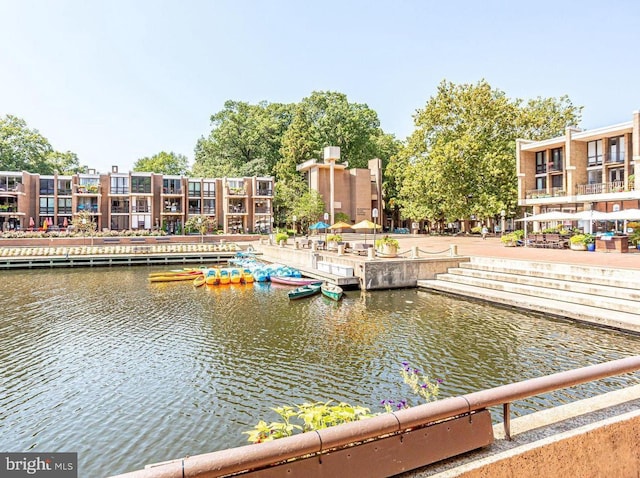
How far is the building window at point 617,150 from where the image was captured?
3278 centimetres

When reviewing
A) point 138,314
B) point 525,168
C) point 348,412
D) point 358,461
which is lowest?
point 138,314

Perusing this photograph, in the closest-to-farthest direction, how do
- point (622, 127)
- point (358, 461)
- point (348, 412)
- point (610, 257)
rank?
point (358, 461), point (348, 412), point (610, 257), point (622, 127)

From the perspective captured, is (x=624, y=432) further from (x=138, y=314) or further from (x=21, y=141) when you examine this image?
(x=21, y=141)

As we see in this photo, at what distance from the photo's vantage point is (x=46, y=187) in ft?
173

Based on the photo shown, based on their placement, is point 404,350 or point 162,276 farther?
point 162,276

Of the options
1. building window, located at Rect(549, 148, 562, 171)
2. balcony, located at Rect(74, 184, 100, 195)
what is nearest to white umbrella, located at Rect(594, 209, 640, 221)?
building window, located at Rect(549, 148, 562, 171)

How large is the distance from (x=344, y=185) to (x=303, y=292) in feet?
133

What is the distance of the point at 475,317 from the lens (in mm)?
15156

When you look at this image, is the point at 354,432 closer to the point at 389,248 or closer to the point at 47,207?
the point at 389,248

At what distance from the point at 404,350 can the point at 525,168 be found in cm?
3418

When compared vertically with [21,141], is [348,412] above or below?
below

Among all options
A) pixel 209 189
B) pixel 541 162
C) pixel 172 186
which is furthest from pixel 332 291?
pixel 172 186

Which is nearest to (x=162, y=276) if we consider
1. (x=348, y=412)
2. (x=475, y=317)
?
(x=475, y=317)

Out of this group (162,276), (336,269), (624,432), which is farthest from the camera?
(162,276)
